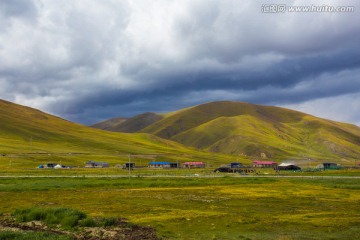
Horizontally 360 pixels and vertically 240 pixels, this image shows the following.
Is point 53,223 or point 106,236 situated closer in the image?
point 106,236

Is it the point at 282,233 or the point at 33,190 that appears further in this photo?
the point at 33,190

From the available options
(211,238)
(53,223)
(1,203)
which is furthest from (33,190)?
(211,238)

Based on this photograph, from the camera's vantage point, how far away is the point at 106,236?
32.2 m

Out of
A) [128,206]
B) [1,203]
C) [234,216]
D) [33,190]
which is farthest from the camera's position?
[33,190]

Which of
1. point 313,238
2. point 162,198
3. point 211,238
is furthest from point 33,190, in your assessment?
point 313,238

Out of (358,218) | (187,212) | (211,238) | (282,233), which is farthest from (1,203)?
(358,218)

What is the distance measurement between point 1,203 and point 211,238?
3639 centimetres

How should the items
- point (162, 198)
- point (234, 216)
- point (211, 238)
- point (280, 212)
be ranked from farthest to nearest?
point (162, 198), point (280, 212), point (234, 216), point (211, 238)

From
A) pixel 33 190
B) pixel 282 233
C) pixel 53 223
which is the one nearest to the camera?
pixel 282 233

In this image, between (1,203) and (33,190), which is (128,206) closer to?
(1,203)

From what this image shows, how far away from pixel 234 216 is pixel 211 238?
11.9 meters

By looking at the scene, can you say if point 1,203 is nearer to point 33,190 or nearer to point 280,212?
point 33,190

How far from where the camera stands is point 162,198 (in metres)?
60.4

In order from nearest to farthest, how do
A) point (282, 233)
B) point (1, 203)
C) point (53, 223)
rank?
1. point (282, 233)
2. point (53, 223)
3. point (1, 203)
